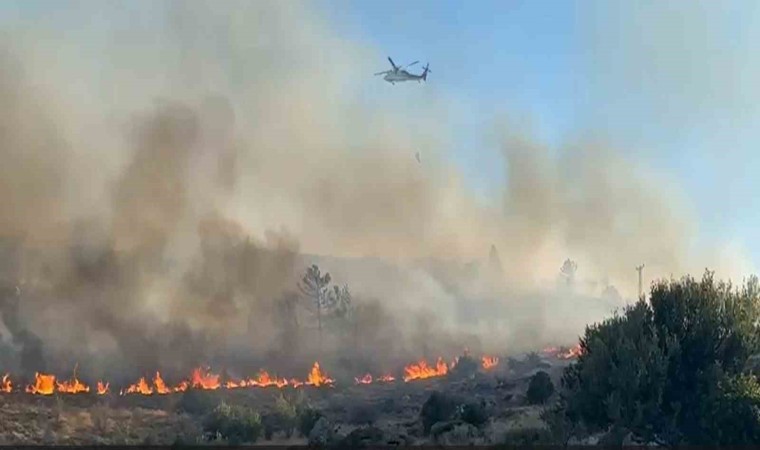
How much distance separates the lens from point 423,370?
6650 centimetres

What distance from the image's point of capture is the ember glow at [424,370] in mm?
62209

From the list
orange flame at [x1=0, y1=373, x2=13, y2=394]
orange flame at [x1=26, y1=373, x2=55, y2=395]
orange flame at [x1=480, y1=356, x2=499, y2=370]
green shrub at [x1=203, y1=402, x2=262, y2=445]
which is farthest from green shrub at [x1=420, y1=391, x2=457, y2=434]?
orange flame at [x1=480, y1=356, x2=499, y2=370]

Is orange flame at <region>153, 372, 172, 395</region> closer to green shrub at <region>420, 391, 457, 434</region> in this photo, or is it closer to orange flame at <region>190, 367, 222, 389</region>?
orange flame at <region>190, 367, 222, 389</region>

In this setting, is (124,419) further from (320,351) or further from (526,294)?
(526,294)

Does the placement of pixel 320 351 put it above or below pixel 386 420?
above

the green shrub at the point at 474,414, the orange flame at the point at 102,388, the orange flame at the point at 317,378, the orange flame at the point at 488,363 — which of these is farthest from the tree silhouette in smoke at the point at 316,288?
the green shrub at the point at 474,414

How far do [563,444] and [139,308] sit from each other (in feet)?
147

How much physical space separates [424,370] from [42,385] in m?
31.0

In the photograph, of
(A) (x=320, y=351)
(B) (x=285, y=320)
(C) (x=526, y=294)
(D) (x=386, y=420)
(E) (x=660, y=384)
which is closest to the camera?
(E) (x=660, y=384)

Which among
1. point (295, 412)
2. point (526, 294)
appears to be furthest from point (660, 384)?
point (526, 294)

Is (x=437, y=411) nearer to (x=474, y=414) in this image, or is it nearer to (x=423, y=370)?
(x=474, y=414)

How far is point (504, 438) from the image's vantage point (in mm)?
29375

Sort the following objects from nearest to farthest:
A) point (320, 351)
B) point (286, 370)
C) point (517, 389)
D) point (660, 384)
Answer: point (660, 384), point (517, 389), point (286, 370), point (320, 351)

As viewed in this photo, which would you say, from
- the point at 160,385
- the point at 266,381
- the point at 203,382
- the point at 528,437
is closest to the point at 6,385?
the point at 160,385
